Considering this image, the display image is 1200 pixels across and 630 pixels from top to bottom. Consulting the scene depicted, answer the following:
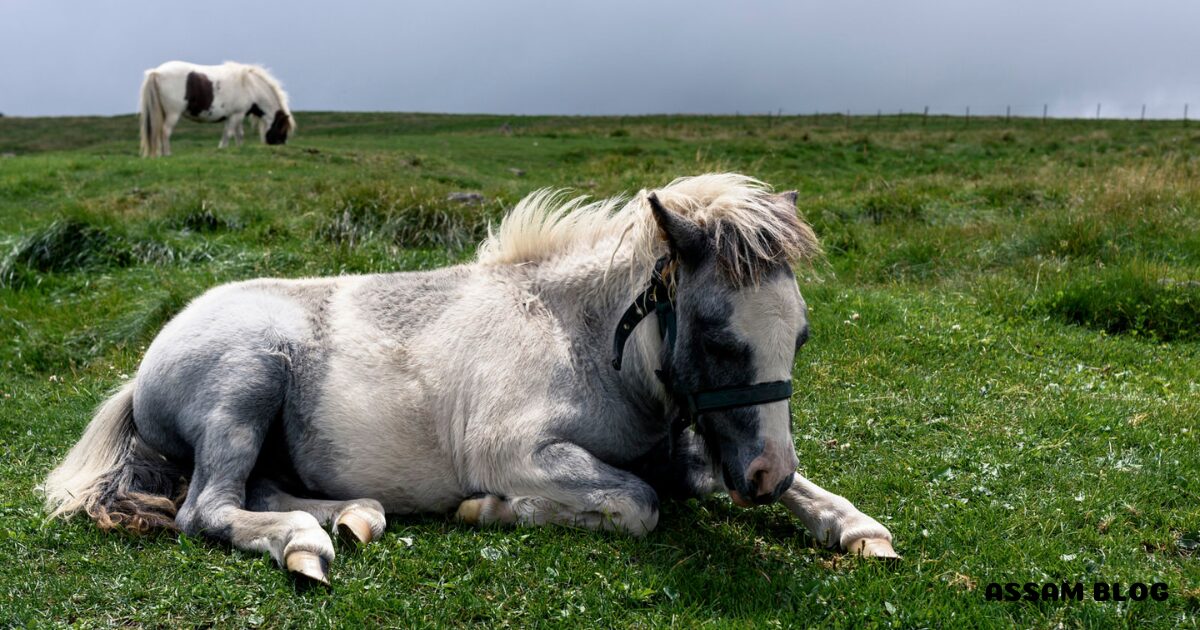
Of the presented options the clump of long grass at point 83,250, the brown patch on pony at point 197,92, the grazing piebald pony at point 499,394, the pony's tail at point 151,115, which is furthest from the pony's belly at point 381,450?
the brown patch on pony at point 197,92

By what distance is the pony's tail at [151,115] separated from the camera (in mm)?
25250

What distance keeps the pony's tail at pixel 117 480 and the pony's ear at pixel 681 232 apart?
2.99 meters

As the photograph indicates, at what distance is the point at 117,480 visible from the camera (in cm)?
496

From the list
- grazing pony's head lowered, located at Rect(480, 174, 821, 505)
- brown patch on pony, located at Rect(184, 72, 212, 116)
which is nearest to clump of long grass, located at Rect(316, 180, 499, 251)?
grazing pony's head lowered, located at Rect(480, 174, 821, 505)

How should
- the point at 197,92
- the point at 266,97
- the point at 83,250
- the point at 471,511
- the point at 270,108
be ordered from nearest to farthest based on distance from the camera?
the point at 471,511
the point at 83,250
the point at 197,92
the point at 266,97
the point at 270,108

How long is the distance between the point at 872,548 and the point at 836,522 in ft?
0.89

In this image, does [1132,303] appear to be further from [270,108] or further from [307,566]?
[270,108]

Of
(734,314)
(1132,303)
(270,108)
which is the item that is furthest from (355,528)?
(270,108)

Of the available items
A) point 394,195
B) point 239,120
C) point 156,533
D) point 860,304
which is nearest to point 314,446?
point 156,533

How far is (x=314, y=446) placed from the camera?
4.90 meters

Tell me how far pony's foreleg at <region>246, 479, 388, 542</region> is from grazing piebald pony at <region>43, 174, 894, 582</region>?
0.05 feet

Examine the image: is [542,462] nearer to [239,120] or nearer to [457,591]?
[457,591]

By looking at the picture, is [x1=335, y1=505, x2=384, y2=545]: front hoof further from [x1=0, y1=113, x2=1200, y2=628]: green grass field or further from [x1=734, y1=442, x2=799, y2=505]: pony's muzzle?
[x1=734, y1=442, x2=799, y2=505]: pony's muzzle

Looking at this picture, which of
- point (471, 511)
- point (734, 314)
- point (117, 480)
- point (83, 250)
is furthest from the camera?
point (83, 250)
